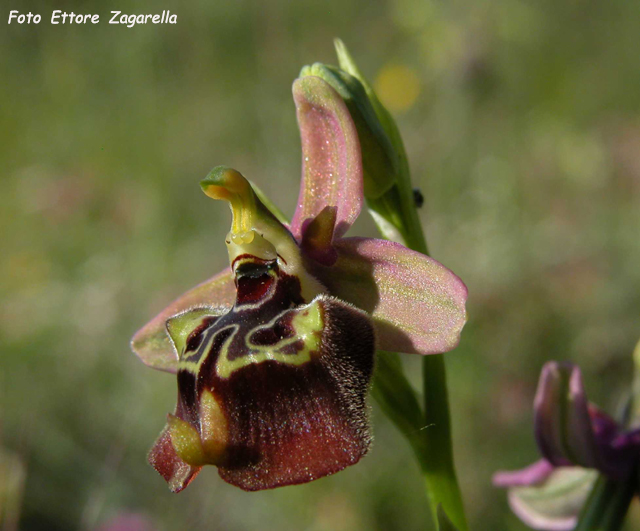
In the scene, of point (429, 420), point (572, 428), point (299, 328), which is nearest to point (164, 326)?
point (299, 328)

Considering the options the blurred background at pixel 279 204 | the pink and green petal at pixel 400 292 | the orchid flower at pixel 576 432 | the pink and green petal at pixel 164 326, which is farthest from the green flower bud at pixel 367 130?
Result: the blurred background at pixel 279 204

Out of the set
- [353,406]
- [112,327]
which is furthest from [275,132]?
[353,406]

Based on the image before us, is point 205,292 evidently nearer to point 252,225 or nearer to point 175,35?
point 252,225

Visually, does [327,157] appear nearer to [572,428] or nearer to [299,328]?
[299,328]

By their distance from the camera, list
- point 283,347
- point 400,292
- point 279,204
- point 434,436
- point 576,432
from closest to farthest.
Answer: point 283,347 → point 400,292 → point 434,436 → point 576,432 → point 279,204

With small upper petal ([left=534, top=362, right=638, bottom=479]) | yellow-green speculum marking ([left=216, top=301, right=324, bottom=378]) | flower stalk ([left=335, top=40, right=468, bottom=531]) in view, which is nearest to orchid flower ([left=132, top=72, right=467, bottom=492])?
yellow-green speculum marking ([left=216, top=301, right=324, bottom=378])

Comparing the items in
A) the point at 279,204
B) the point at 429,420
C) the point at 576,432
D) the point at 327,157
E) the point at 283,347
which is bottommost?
the point at 576,432
